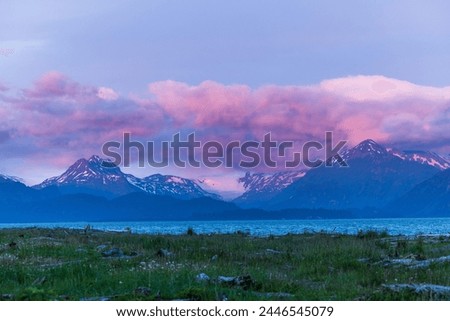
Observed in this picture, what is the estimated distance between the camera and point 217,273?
23578 millimetres

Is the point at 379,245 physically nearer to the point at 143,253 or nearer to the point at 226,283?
the point at 143,253

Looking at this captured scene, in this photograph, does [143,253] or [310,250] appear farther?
[310,250]

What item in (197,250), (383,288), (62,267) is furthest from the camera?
(197,250)

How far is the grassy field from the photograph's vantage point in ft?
63.2

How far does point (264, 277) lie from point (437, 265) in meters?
7.30

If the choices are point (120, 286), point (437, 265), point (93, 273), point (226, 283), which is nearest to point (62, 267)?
point (93, 273)

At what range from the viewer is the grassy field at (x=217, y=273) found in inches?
758

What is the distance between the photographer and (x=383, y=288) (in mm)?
19859
